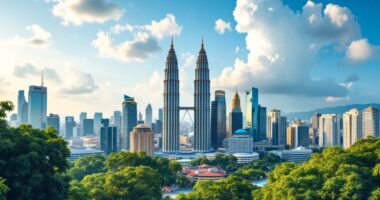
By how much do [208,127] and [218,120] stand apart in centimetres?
1564

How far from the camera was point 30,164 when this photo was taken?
568 inches

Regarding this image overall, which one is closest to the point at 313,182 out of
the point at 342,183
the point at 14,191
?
the point at 342,183

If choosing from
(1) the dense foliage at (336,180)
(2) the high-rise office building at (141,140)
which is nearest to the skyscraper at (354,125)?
(2) the high-rise office building at (141,140)

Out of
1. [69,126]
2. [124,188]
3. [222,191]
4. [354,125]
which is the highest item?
[354,125]

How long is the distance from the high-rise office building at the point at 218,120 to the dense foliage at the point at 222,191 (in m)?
94.9

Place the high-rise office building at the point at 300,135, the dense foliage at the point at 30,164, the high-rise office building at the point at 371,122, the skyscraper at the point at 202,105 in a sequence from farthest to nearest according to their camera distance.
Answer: the high-rise office building at the point at 300,135
the high-rise office building at the point at 371,122
the skyscraper at the point at 202,105
the dense foliage at the point at 30,164

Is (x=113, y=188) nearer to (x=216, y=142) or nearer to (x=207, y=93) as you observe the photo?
(x=207, y=93)

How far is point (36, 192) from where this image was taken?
15.0 meters

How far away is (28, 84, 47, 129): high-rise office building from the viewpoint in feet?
463

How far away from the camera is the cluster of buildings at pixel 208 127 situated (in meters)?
100

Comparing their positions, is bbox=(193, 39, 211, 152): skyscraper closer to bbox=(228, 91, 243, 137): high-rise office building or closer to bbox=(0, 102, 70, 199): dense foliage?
bbox=(228, 91, 243, 137): high-rise office building

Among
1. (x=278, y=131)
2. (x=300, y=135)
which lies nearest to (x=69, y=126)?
(x=278, y=131)

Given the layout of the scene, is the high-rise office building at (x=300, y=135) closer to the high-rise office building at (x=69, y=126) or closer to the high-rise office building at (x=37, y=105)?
the high-rise office building at (x=37, y=105)

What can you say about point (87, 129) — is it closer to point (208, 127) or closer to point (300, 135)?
point (208, 127)
